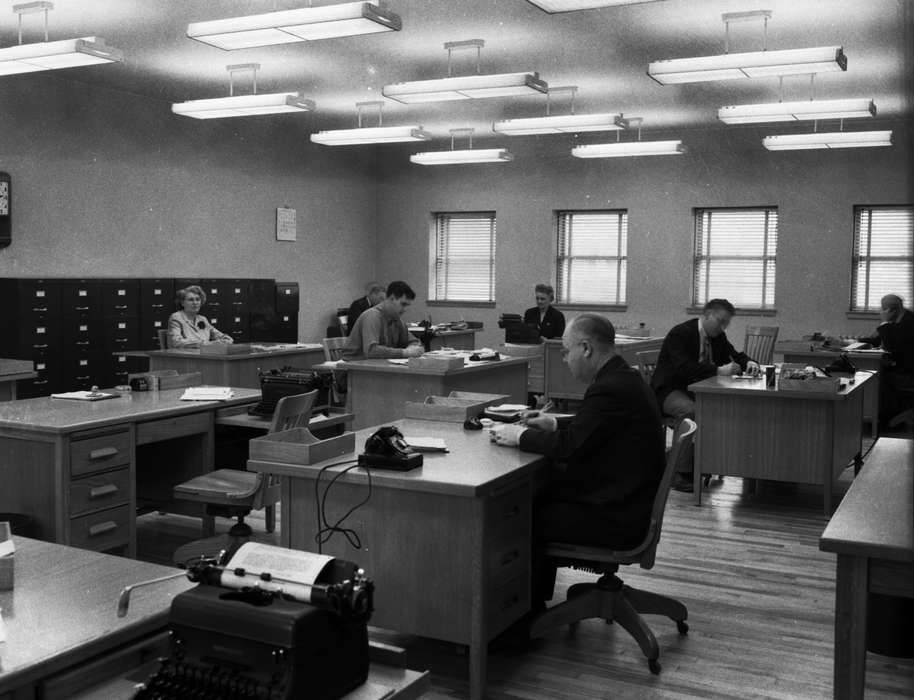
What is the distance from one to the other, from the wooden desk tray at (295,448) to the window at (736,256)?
9643 millimetres

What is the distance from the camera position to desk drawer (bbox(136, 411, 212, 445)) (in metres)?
4.51

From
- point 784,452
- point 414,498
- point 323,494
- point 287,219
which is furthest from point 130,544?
point 287,219

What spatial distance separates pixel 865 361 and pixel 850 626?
7334 mm

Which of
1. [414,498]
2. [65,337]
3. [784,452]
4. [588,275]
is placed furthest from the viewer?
[588,275]

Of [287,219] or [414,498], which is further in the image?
[287,219]

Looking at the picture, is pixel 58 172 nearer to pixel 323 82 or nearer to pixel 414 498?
pixel 323 82

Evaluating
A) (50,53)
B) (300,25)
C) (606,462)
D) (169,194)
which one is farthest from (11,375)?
(169,194)

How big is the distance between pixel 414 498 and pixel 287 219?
9.73m

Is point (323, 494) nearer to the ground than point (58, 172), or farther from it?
nearer to the ground

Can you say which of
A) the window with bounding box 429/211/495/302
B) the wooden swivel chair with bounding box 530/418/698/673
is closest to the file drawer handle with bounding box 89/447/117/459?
the wooden swivel chair with bounding box 530/418/698/673

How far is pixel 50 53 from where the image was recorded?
6465 mm

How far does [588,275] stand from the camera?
1326 cm

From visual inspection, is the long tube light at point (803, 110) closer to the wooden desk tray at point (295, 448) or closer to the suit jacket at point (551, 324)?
the suit jacket at point (551, 324)

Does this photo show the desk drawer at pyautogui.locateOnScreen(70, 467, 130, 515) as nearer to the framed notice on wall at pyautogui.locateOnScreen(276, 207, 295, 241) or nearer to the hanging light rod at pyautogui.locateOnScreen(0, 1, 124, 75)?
the hanging light rod at pyautogui.locateOnScreen(0, 1, 124, 75)
